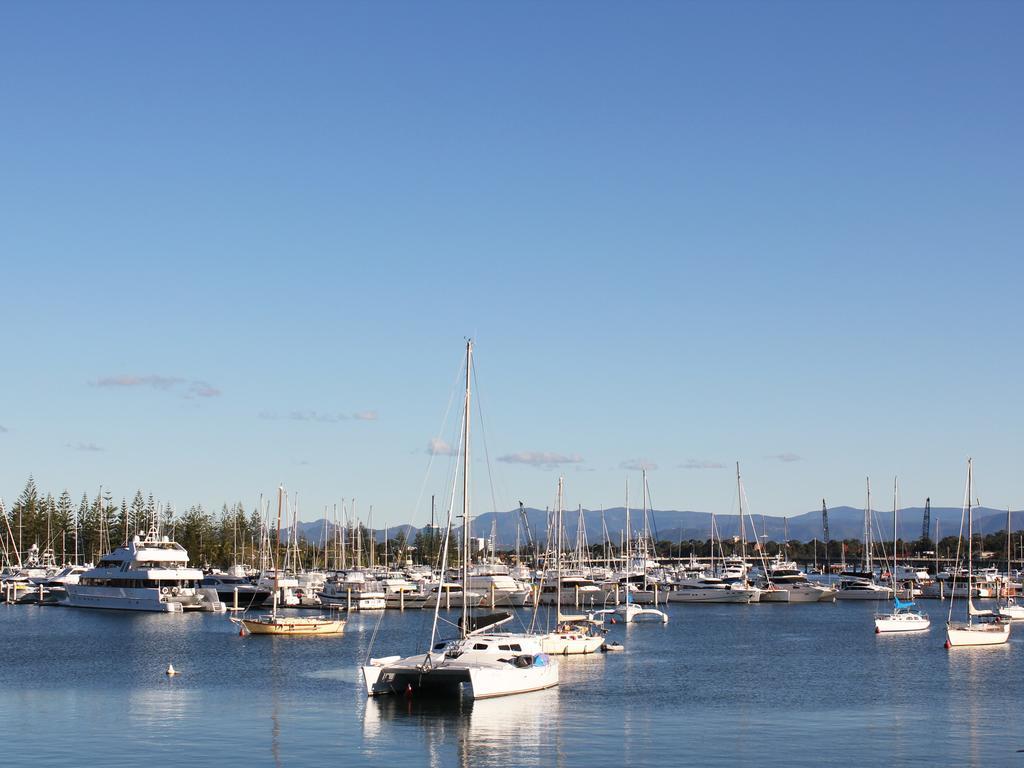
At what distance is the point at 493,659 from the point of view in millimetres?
59062

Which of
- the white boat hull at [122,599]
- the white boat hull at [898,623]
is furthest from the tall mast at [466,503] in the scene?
the white boat hull at [122,599]

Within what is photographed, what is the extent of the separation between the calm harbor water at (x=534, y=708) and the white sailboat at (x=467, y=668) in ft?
2.99

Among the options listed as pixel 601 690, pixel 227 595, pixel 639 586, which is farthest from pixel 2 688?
pixel 639 586

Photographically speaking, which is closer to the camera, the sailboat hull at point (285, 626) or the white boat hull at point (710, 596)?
the sailboat hull at point (285, 626)

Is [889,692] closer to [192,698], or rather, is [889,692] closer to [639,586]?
[192,698]

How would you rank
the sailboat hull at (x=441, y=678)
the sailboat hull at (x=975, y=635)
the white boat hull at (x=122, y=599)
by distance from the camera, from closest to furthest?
the sailboat hull at (x=441, y=678), the sailboat hull at (x=975, y=635), the white boat hull at (x=122, y=599)

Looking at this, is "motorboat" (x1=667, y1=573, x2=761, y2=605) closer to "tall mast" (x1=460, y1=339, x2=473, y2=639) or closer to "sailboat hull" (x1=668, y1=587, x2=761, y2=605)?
"sailboat hull" (x1=668, y1=587, x2=761, y2=605)

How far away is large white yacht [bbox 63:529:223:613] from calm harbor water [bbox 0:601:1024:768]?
27942 millimetres

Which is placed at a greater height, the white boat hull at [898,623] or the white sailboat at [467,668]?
the white sailboat at [467,668]

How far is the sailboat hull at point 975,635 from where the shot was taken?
294 feet

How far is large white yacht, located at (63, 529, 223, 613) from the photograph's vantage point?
411 feet

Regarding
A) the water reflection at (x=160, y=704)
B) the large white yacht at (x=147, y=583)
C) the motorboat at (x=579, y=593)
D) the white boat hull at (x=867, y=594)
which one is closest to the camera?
the water reflection at (x=160, y=704)

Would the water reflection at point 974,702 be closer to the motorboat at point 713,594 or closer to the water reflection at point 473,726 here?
the water reflection at point 473,726

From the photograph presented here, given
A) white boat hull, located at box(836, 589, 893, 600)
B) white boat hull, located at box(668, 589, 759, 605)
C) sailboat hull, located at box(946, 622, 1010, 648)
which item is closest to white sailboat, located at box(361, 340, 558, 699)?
sailboat hull, located at box(946, 622, 1010, 648)
